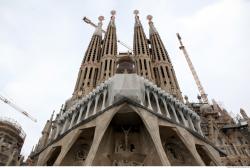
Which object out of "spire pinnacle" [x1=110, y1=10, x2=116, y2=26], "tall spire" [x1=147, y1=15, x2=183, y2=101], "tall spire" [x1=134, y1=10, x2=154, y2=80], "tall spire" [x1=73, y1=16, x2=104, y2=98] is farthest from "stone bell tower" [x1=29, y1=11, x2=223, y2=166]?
"spire pinnacle" [x1=110, y1=10, x2=116, y2=26]

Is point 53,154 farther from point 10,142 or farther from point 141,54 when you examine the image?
point 141,54

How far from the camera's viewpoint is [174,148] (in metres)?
21.1

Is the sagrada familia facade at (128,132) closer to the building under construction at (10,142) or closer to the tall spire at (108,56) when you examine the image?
the tall spire at (108,56)

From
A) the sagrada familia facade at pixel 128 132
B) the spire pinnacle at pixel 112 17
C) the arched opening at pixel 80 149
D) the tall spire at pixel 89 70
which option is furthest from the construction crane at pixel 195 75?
the arched opening at pixel 80 149

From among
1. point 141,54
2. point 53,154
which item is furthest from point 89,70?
point 53,154

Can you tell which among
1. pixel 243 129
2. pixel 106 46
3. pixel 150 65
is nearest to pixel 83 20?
pixel 106 46

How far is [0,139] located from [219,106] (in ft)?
122

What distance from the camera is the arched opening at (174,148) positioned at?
65.4ft

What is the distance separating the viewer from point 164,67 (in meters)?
35.5

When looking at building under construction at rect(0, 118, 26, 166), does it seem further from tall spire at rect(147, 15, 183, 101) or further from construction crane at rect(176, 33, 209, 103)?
construction crane at rect(176, 33, 209, 103)

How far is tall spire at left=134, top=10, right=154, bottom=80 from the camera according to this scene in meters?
34.2

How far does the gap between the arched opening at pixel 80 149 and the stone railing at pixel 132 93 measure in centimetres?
149

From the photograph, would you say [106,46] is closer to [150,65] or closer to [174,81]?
[150,65]

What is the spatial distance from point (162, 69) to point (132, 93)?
52.2 ft
